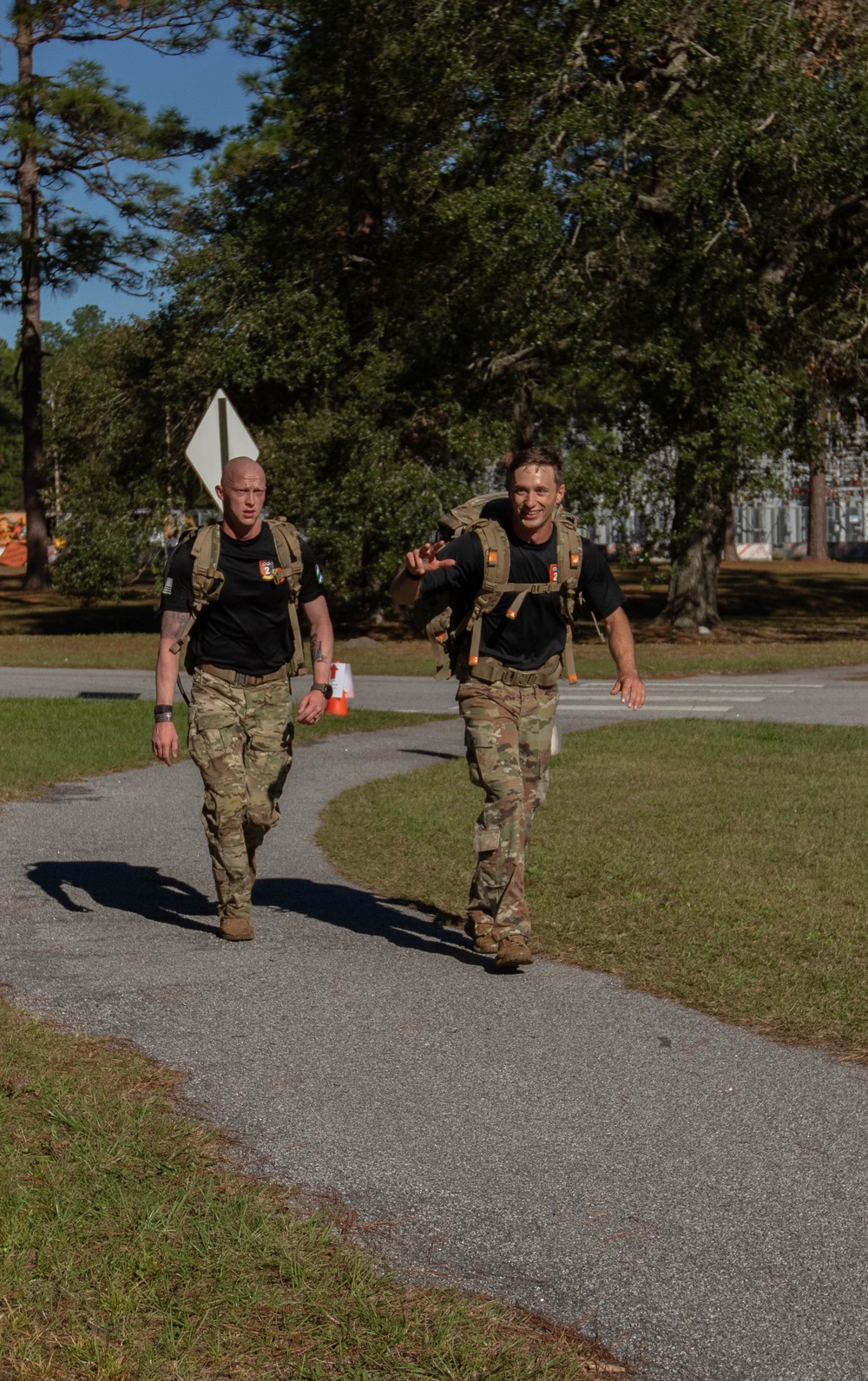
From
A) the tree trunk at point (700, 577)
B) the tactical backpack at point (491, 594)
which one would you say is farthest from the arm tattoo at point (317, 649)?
the tree trunk at point (700, 577)

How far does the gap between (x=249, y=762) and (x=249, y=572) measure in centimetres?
82

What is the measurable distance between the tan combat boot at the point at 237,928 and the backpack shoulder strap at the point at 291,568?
1076 mm

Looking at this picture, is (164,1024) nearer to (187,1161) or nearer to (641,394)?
(187,1161)

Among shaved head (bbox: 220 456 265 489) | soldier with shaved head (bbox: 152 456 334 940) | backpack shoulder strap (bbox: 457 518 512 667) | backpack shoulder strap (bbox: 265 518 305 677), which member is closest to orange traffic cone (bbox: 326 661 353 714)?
backpack shoulder strap (bbox: 265 518 305 677)

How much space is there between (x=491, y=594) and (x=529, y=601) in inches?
6.8

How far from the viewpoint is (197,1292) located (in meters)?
3.58

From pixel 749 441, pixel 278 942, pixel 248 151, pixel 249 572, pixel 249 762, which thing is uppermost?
pixel 248 151

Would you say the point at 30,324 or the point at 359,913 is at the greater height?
the point at 30,324

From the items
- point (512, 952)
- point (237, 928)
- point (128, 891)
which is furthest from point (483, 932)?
point (128, 891)

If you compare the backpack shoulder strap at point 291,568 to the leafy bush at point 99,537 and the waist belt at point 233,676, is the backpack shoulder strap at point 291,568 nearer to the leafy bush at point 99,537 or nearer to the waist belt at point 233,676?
the waist belt at point 233,676

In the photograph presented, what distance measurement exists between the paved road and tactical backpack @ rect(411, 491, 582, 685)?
30.4 feet

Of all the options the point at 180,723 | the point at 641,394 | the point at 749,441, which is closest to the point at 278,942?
the point at 180,723

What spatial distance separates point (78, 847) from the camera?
970 cm

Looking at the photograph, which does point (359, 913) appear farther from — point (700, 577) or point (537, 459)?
point (700, 577)
